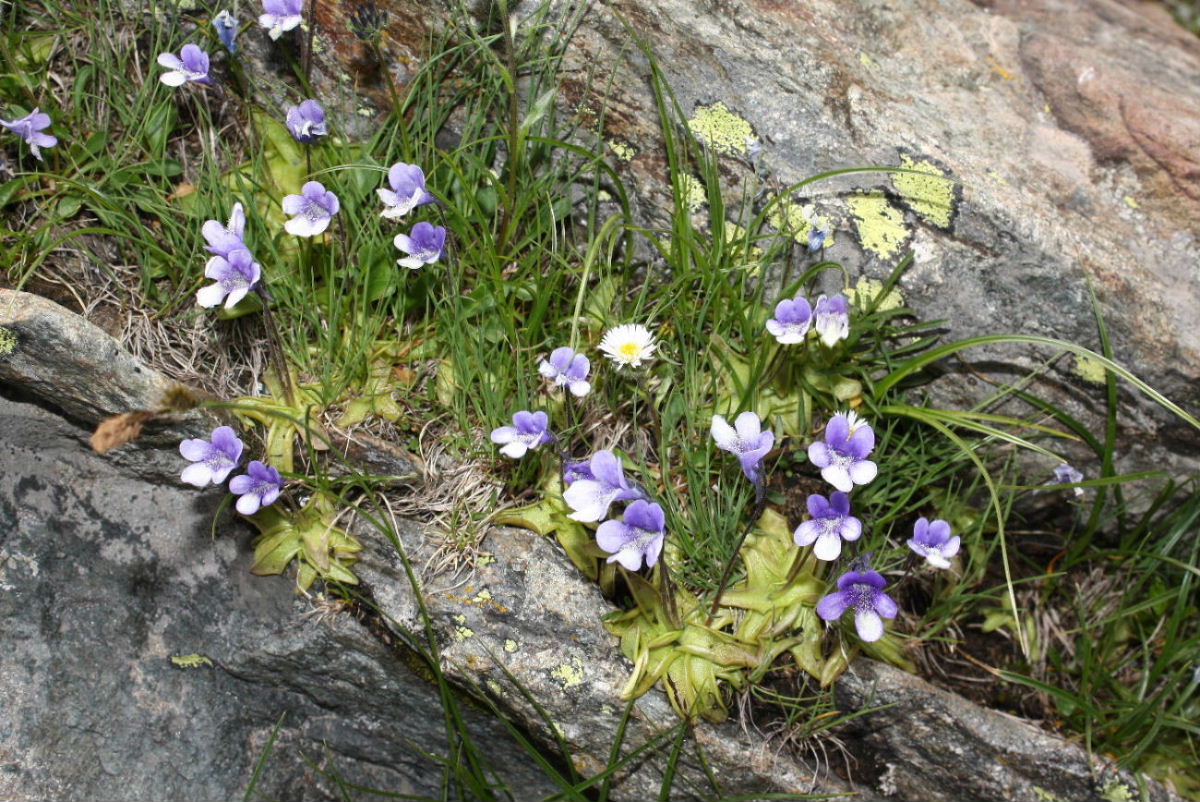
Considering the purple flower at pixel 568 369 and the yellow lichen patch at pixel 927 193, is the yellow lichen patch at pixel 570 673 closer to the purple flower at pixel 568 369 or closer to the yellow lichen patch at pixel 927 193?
the purple flower at pixel 568 369

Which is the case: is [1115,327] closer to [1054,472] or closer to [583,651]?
[1054,472]

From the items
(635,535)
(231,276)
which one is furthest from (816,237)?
(231,276)

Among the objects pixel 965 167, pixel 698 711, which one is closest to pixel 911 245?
pixel 965 167

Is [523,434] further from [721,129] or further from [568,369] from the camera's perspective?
[721,129]

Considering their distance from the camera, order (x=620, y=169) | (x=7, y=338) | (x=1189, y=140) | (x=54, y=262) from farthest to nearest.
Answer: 1. (x=1189, y=140)
2. (x=620, y=169)
3. (x=54, y=262)
4. (x=7, y=338)

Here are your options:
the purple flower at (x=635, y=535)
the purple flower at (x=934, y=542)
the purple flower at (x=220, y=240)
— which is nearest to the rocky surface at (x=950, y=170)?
the purple flower at (x=934, y=542)
